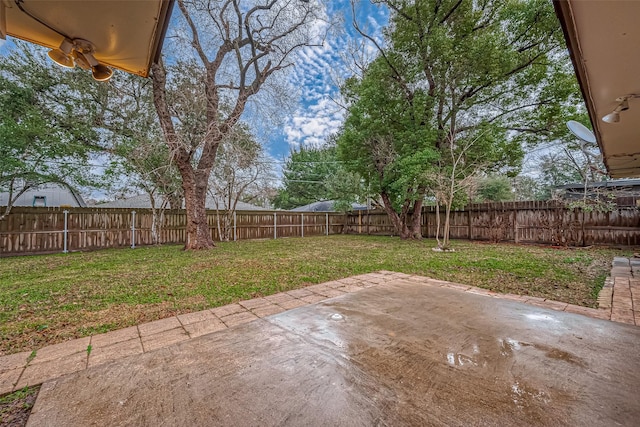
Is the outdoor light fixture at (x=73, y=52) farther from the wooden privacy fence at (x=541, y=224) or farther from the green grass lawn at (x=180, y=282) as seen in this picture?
the wooden privacy fence at (x=541, y=224)

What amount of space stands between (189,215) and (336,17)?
7.60 metres

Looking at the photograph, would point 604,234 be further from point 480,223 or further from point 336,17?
point 336,17

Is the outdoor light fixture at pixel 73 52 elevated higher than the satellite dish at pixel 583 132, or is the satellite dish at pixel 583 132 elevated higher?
the satellite dish at pixel 583 132

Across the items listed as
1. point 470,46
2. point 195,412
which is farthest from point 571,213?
point 195,412

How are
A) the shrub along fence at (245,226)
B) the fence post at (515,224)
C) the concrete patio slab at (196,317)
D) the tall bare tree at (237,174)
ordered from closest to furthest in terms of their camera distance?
1. the concrete patio slab at (196,317)
2. the shrub along fence at (245,226)
3. the tall bare tree at (237,174)
4. the fence post at (515,224)

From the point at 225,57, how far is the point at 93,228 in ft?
20.9

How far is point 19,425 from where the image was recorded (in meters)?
1.16

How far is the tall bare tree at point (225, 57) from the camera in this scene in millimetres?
6945

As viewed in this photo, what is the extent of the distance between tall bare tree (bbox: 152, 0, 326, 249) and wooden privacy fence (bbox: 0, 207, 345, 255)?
212 cm

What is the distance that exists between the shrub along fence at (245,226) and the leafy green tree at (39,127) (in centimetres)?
83

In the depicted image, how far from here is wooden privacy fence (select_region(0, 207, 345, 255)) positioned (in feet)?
21.7

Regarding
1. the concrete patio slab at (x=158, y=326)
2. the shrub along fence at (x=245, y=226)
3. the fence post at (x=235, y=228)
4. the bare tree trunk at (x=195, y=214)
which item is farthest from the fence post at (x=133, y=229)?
the concrete patio slab at (x=158, y=326)

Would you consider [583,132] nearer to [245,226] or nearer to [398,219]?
[398,219]

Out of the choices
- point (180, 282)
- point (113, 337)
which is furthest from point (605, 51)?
point (180, 282)
